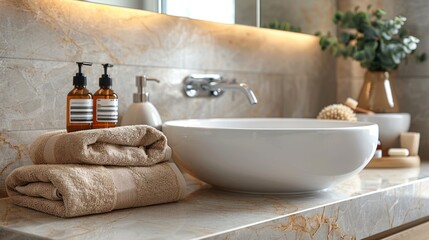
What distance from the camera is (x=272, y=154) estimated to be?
118cm

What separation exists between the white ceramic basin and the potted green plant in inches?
30.4

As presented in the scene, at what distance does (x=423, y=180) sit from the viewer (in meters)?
1.48

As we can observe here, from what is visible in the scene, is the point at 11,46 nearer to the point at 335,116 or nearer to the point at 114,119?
the point at 114,119

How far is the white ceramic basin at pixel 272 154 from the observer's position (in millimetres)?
1180

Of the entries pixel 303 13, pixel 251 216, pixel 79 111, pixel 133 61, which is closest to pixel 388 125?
pixel 303 13

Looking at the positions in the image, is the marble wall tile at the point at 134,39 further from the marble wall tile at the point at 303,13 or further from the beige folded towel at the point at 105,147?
the beige folded towel at the point at 105,147

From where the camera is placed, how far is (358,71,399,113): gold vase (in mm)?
2037

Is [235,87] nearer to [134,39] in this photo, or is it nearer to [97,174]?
[134,39]

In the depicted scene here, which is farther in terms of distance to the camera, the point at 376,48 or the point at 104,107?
the point at 376,48

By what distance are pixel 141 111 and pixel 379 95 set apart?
97 centimetres

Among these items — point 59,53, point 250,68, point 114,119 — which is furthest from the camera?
point 250,68

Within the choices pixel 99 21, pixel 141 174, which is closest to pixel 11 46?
pixel 99 21

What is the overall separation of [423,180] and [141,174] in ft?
2.45

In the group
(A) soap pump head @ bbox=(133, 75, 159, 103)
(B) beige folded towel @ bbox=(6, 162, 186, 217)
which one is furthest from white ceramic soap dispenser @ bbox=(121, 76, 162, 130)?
(B) beige folded towel @ bbox=(6, 162, 186, 217)
